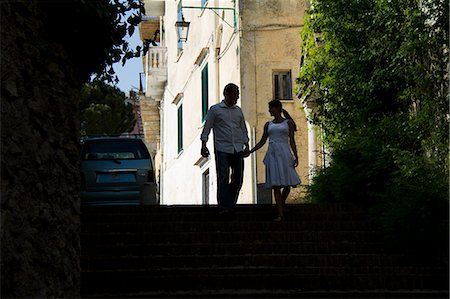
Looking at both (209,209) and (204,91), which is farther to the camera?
(204,91)

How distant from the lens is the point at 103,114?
43844 mm

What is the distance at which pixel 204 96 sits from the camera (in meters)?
26.0

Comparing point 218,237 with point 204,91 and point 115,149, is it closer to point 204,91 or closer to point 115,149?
point 115,149

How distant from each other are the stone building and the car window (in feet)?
6.99

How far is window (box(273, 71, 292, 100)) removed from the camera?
21.9 metres

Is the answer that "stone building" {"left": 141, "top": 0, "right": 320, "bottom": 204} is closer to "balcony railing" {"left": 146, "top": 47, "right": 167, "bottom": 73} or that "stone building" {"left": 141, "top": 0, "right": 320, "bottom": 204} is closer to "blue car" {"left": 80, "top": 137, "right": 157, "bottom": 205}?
"balcony railing" {"left": 146, "top": 47, "right": 167, "bottom": 73}

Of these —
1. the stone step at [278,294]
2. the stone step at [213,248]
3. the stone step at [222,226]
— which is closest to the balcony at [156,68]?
the stone step at [222,226]

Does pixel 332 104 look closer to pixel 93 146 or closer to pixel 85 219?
pixel 93 146

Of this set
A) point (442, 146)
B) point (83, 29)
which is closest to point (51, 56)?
point (83, 29)

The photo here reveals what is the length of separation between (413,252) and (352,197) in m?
3.40

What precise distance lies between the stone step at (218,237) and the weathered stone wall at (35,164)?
387cm

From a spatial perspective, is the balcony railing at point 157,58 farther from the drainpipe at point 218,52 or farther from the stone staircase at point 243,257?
the stone staircase at point 243,257

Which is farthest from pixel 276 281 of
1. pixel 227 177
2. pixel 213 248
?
pixel 227 177

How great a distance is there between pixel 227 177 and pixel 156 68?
22367mm
